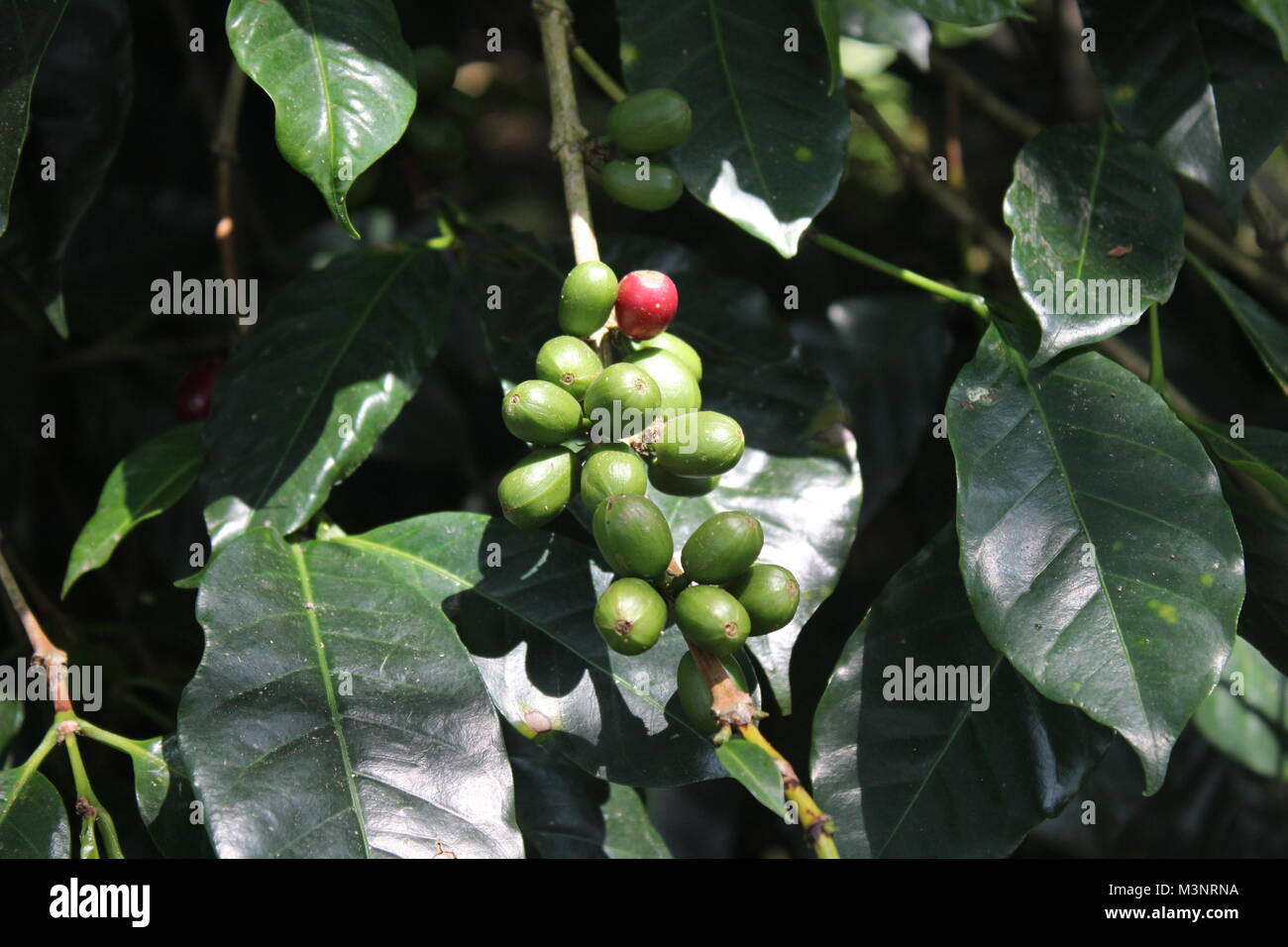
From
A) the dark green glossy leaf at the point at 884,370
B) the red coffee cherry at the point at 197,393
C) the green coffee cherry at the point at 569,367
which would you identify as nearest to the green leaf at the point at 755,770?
the green coffee cherry at the point at 569,367

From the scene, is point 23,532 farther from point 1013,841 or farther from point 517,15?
point 1013,841

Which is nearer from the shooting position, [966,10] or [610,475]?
[610,475]

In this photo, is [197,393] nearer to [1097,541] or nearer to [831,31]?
[831,31]

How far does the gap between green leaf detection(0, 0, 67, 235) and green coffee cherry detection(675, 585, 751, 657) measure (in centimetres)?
76

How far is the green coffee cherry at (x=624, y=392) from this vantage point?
88 cm

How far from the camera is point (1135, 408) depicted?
3.51 ft

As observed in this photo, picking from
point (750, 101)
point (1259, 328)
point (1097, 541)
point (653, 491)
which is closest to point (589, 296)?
point (653, 491)

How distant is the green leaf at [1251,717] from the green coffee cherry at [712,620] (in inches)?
44.3

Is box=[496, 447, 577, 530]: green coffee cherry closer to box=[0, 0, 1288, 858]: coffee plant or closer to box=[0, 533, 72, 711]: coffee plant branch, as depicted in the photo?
box=[0, 0, 1288, 858]: coffee plant

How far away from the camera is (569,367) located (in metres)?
0.94

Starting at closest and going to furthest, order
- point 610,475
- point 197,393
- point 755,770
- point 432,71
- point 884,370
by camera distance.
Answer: point 755,770 → point 610,475 → point 432,71 → point 197,393 → point 884,370

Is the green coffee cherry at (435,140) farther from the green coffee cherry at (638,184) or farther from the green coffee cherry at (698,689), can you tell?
the green coffee cherry at (698,689)

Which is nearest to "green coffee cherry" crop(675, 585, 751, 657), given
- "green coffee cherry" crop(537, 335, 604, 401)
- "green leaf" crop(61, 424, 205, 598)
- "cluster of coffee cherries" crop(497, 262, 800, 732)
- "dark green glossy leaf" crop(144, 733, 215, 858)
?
"cluster of coffee cherries" crop(497, 262, 800, 732)

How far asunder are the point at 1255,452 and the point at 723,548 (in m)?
0.68
